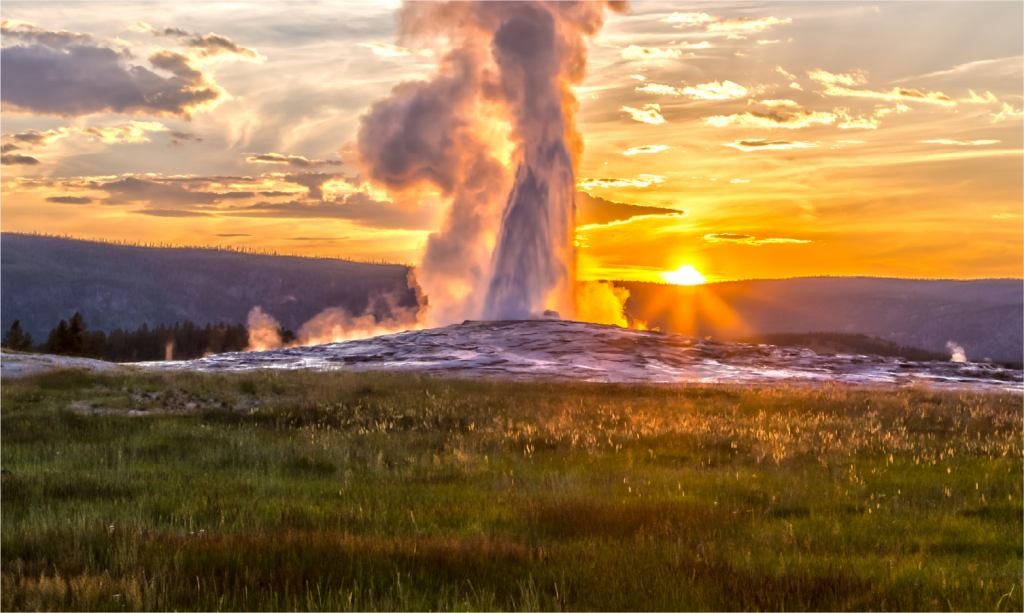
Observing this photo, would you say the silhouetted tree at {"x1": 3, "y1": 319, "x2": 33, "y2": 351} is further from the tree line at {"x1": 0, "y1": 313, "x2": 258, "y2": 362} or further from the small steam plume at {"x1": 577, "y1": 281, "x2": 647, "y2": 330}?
the small steam plume at {"x1": 577, "y1": 281, "x2": 647, "y2": 330}

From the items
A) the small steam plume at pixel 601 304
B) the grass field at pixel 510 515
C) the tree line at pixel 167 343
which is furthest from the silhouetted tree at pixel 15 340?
the grass field at pixel 510 515

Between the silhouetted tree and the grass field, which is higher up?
the silhouetted tree

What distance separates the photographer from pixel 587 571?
5895mm

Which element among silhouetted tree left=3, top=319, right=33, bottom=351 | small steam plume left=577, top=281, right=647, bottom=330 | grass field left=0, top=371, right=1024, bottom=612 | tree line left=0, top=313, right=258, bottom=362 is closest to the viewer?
grass field left=0, top=371, right=1024, bottom=612

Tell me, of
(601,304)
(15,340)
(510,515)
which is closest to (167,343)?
(15,340)

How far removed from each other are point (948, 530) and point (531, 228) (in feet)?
219

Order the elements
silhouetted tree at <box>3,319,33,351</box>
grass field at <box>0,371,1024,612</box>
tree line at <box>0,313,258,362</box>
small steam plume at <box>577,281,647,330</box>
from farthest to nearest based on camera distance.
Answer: tree line at <box>0,313,258,362</box>, silhouetted tree at <box>3,319,33,351</box>, small steam plume at <box>577,281,647,330</box>, grass field at <box>0,371,1024,612</box>

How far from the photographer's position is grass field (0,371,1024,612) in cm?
545

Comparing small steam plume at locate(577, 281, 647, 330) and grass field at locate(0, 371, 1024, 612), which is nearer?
grass field at locate(0, 371, 1024, 612)

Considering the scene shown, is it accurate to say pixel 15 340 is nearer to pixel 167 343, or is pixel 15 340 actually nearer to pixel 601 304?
pixel 167 343

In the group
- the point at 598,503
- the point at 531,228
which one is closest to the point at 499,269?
the point at 531,228

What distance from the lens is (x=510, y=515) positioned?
806 centimetres

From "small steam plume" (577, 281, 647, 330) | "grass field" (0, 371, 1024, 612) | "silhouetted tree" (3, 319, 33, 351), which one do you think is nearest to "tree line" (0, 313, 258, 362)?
"silhouetted tree" (3, 319, 33, 351)

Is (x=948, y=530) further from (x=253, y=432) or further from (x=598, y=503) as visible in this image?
(x=253, y=432)
